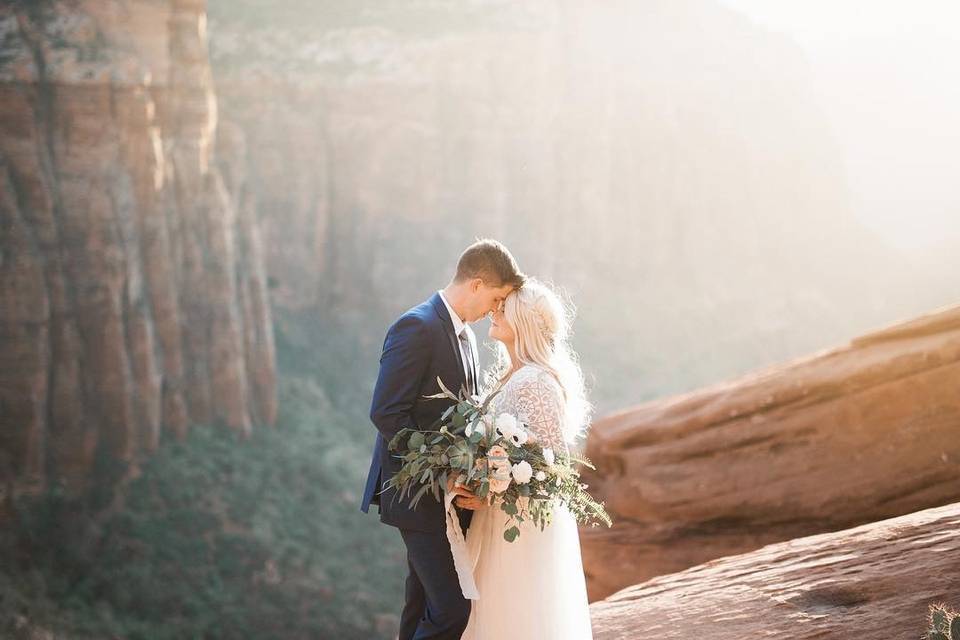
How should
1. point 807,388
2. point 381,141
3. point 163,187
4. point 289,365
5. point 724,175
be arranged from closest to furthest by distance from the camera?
point 807,388 → point 163,187 → point 289,365 → point 381,141 → point 724,175

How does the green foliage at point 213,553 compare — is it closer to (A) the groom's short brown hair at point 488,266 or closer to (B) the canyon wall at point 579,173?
(B) the canyon wall at point 579,173

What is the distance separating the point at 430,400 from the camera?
527 centimetres

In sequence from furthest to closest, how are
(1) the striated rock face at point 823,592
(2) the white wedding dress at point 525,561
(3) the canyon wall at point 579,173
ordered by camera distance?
(3) the canyon wall at point 579,173 → (1) the striated rock face at point 823,592 → (2) the white wedding dress at point 525,561

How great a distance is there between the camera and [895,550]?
621 centimetres

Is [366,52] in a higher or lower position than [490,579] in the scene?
higher

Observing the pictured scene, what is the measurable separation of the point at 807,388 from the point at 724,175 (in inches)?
2018

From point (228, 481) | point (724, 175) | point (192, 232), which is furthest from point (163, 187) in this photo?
point (724, 175)

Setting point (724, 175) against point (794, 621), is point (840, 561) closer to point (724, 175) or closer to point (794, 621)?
point (794, 621)

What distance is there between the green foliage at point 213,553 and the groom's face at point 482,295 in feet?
61.8

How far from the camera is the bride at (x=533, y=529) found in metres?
5.21

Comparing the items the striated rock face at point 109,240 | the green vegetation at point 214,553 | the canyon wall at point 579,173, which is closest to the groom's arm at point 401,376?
the green vegetation at point 214,553

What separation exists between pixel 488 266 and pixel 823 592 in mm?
3061

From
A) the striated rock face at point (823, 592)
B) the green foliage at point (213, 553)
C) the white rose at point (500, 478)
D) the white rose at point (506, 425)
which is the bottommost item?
the green foliage at point (213, 553)

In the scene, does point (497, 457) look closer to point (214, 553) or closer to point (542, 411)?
point (542, 411)
